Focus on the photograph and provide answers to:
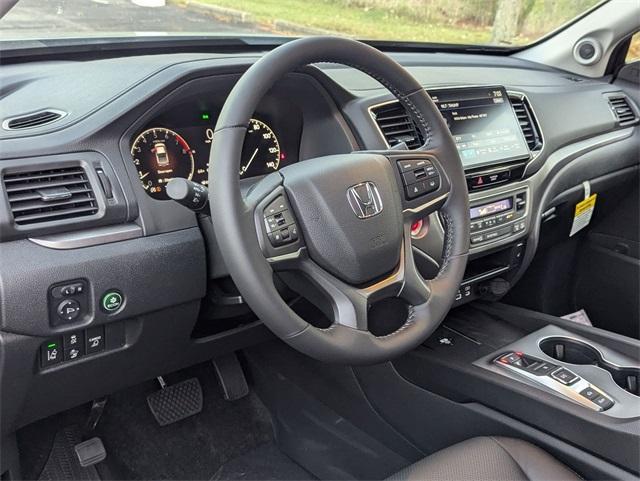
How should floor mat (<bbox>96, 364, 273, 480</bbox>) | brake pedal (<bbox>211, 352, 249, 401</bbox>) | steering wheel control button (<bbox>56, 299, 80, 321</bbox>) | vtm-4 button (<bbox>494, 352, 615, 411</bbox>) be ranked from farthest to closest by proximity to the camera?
1. brake pedal (<bbox>211, 352, 249, 401</bbox>)
2. floor mat (<bbox>96, 364, 273, 480</bbox>)
3. vtm-4 button (<bbox>494, 352, 615, 411</bbox>)
4. steering wheel control button (<bbox>56, 299, 80, 321</bbox>)

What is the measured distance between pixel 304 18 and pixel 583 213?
1.17 meters

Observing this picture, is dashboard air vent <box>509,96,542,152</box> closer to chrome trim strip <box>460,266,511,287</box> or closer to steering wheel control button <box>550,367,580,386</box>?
chrome trim strip <box>460,266,511,287</box>

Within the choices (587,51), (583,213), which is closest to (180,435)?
(583,213)

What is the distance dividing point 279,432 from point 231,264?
1129mm

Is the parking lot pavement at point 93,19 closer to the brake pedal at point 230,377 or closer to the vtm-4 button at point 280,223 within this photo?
the vtm-4 button at point 280,223

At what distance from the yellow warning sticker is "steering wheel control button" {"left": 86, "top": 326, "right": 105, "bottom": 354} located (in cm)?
163

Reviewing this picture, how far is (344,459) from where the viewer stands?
6.08ft

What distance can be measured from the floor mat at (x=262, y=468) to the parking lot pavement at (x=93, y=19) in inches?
49.0

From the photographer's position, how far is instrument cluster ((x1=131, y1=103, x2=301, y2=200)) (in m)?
1.34

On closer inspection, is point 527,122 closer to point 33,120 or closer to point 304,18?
point 304,18

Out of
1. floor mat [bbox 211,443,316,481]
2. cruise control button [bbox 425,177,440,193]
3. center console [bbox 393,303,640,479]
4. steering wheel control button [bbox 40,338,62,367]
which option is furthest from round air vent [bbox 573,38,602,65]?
steering wheel control button [bbox 40,338,62,367]

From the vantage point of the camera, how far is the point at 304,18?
2.06 metres

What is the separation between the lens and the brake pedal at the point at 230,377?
6.67 feet

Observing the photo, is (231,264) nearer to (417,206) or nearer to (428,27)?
(417,206)
